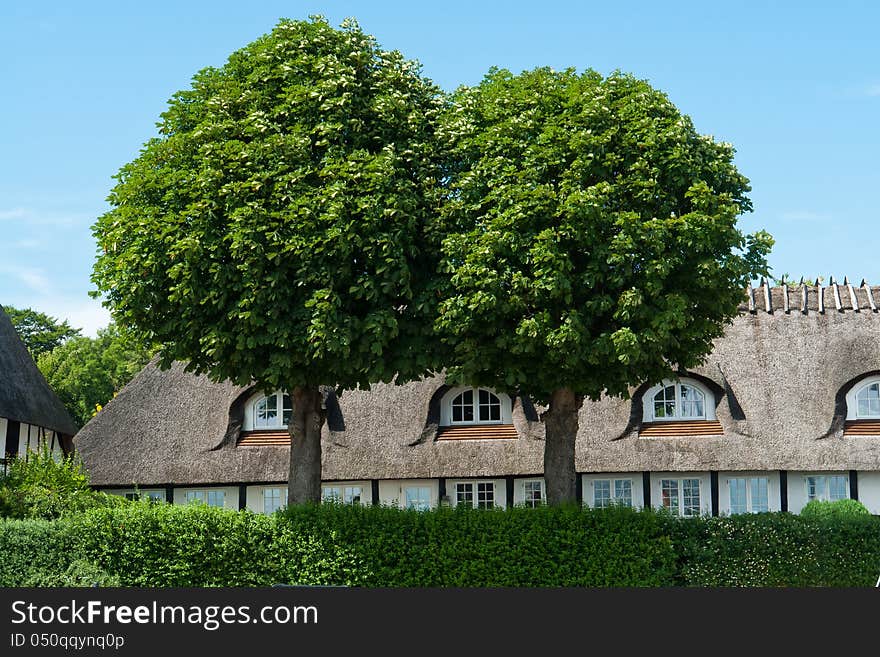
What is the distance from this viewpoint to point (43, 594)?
1350 centimetres

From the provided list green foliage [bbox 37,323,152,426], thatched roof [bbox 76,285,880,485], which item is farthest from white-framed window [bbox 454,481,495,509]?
green foliage [bbox 37,323,152,426]

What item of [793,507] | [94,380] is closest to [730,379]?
[793,507]

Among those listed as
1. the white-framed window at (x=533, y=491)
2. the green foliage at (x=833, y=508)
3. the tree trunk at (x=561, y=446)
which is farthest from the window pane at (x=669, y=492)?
the tree trunk at (x=561, y=446)

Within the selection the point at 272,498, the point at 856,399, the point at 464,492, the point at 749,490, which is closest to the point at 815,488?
the point at 749,490

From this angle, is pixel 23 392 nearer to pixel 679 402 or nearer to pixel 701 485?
pixel 679 402

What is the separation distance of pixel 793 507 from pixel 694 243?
13109 millimetres

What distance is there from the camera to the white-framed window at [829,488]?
32812mm

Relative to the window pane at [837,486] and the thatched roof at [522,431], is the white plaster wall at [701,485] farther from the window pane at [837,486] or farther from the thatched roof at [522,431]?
the window pane at [837,486]

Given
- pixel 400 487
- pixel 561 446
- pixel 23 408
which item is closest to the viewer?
pixel 561 446

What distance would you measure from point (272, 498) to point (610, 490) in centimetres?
1072

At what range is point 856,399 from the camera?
33625 mm

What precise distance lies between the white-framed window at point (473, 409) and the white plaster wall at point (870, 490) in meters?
10.9

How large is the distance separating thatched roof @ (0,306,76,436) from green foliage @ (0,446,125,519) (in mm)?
5548

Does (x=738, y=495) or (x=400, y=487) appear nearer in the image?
(x=738, y=495)
